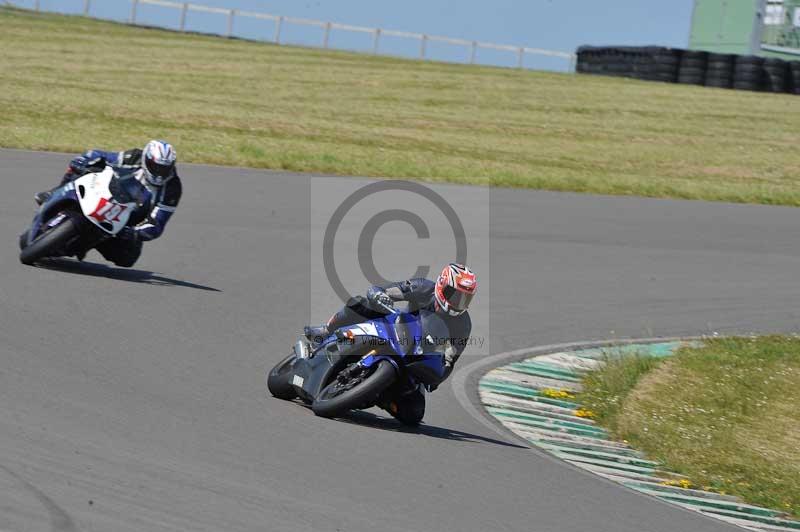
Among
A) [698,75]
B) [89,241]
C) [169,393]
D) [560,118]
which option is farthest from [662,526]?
[698,75]

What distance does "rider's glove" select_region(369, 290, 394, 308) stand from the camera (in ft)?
27.6

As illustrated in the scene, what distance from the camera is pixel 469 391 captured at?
1091cm

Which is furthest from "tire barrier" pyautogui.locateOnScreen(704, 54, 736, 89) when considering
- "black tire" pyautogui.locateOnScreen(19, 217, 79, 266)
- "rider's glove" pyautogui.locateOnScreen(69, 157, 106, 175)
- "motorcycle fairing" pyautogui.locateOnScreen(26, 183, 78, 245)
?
"black tire" pyautogui.locateOnScreen(19, 217, 79, 266)

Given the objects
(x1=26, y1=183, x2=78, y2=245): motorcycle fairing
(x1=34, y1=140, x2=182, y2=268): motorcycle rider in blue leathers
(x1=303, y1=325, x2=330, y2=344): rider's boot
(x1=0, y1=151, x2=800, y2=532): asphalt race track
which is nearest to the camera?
(x1=0, y1=151, x2=800, y2=532): asphalt race track

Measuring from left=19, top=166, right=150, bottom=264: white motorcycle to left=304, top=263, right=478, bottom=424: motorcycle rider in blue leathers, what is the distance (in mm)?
3553

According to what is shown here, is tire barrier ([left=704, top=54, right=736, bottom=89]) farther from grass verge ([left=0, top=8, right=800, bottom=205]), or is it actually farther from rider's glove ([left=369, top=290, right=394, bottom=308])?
rider's glove ([left=369, top=290, right=394, bottom=308])

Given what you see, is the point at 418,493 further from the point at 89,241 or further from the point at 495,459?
the point at 89,241

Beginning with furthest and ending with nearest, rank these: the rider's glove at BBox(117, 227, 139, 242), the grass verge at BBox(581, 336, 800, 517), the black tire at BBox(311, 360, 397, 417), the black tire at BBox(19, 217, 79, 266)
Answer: the rider's glove at BBox(117, 227, 139, 242) < the black tire at BBox(19, 217, 79, 266) < the grass verge at BBox(581, 336, 800, 517) < the black tire at BBox(311, 360, 397, 417)

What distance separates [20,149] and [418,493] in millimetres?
15021

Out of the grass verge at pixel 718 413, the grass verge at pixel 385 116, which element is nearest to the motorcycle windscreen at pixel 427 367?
the grass verge at pixel 718 413

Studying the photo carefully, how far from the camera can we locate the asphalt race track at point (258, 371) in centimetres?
607

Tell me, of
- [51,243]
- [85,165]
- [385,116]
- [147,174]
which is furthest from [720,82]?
[51,243]

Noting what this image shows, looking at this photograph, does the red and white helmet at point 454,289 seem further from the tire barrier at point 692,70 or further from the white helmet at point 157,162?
the tire barrier at point 692,70

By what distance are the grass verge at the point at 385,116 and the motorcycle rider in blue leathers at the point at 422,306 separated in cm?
1321
